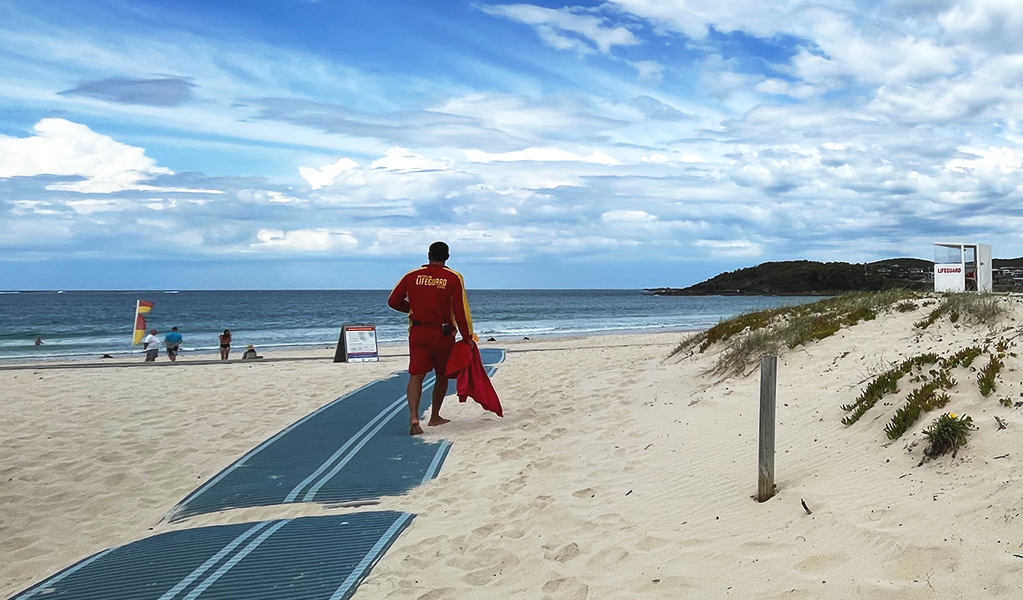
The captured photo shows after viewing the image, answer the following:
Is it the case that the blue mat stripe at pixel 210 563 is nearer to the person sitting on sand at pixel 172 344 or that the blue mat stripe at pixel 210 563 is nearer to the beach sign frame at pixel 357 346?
the beach sign frame at pixel 357 346

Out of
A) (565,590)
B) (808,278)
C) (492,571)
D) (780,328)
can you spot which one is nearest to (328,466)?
(492,571)

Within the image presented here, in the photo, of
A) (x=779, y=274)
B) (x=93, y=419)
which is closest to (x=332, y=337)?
(x=93, y=419)

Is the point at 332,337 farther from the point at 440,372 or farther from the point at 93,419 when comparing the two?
the point at 440,372

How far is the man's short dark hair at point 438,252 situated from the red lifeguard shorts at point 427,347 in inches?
27.5

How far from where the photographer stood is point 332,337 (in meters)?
37.9

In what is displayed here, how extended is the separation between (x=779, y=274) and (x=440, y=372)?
9344cm

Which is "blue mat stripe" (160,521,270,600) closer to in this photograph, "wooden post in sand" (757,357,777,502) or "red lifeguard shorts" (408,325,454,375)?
"red lifeguard shorts" (408,325,454,375)

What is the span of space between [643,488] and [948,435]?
194cm

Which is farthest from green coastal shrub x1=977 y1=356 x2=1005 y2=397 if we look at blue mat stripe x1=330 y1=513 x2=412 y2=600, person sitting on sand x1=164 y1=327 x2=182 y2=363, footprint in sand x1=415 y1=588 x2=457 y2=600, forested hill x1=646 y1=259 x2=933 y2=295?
forested hill x1=646 y1=259 x2=933 y2=295

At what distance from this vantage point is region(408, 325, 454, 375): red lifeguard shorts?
791 centimetres

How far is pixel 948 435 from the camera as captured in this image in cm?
439

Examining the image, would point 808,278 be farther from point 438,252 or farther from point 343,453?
point 343,453

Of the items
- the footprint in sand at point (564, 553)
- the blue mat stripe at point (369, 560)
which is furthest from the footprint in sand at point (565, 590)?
the blue mat stripe at point (369, 560)

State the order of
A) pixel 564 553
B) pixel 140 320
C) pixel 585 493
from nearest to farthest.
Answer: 1. pixel 564 553
2. pixel 585 493
3. pixel 140 320
